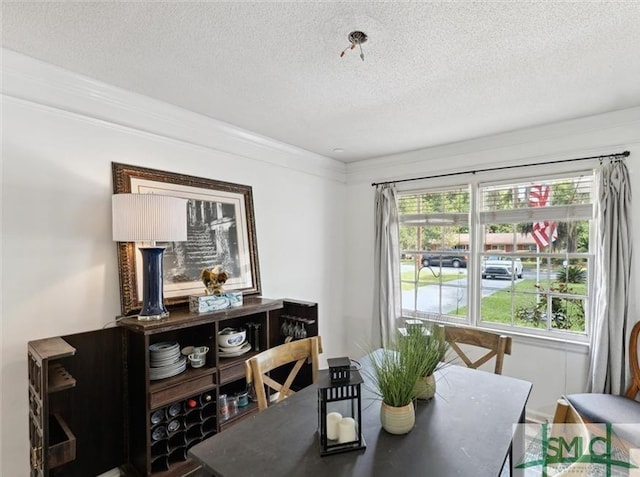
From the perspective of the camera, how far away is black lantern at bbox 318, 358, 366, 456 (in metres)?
1.13

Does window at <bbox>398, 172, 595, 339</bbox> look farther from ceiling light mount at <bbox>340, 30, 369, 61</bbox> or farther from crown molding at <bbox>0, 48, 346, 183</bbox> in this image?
ceiling light mount at <bbox>340, 30, 369, 61</bbox>

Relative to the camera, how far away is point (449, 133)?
9.70 ft

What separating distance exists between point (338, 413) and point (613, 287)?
8.18 feet

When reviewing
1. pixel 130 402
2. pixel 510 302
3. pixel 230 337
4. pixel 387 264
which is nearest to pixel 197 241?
pixel 230 337

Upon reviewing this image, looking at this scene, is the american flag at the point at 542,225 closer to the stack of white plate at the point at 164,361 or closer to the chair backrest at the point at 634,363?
the chair backrest at the point at 634,363

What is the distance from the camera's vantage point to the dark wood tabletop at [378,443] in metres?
1.04

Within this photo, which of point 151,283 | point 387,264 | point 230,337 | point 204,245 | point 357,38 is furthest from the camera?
point 387,264

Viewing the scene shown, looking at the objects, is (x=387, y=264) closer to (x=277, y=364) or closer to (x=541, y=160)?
(x=541, y=160)

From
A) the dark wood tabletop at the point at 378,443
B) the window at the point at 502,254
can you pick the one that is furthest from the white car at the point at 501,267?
the dark wood tabletop at the point at 378,443

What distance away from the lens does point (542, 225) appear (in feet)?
9.47

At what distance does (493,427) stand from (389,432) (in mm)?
429

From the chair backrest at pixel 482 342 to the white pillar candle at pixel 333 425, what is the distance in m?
1.21

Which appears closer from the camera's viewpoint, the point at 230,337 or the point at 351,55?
the point at 351,55

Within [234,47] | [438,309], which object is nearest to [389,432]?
[234,47]
